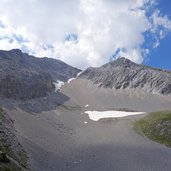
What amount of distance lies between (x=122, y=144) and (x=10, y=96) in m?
A: 75.9

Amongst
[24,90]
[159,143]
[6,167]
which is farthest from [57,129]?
[6,167]

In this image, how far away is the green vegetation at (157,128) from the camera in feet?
391

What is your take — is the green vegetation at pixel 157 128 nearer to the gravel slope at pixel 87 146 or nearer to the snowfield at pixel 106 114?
the gravel slope at pixel 87 146

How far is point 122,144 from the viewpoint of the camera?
111062mm

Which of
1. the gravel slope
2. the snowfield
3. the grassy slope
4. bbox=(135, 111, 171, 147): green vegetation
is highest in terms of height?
the snowfield

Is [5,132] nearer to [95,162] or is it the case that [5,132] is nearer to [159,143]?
[95,162]

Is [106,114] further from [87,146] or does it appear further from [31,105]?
[87,146]

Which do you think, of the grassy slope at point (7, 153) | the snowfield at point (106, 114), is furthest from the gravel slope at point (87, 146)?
the snowfield at point (106, 114)

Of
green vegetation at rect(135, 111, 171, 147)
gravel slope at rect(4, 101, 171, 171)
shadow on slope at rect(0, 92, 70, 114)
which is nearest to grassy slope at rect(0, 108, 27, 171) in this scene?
gravel slope at rect(4, 101, 171, 171)

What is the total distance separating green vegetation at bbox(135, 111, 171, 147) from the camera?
11906cm

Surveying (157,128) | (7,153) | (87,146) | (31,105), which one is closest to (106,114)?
(31,105)

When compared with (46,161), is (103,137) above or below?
above

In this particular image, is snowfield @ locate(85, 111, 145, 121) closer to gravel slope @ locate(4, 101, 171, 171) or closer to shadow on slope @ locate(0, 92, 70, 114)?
shadow on slope @ locate(0, 92, 70, 114)

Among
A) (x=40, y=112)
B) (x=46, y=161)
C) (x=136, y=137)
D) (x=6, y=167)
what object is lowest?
(x=6, y=167)
